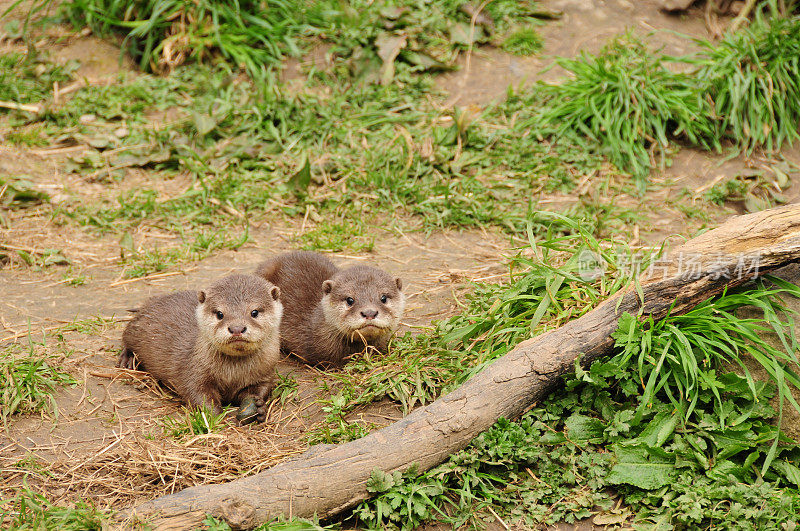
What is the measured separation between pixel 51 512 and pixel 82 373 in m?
1.22

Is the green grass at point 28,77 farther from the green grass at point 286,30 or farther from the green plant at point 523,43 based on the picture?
the green plant at point 523,43

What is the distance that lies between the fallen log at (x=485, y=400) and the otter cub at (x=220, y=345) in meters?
0.84

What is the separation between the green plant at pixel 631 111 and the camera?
6.36 meters

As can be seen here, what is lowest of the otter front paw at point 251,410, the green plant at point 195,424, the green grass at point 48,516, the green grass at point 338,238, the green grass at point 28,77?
the otter front paw at point 251,410

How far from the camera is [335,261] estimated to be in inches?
215

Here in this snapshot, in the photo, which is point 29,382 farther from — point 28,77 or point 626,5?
point 626,5

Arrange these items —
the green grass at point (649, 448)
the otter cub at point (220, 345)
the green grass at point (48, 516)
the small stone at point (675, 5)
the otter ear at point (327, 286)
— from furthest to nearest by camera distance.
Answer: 1. the small stone at point (675, 5)
2. the otter ear at point (327, 286)
3. the otter cub at point (220, 345)
4. the green grass at point (649, 448)
5. the green grass at point (48, 516)

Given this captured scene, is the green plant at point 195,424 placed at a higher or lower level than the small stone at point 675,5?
lower

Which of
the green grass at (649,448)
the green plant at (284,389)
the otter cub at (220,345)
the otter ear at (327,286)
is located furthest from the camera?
the otter ear at (327,286)

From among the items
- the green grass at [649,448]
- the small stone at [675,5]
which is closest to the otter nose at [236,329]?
the green grass at [649,448]

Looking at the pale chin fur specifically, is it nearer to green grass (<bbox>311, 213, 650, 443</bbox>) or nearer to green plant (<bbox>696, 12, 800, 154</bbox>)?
green grass (<bbox>311, 213, 650, 443</bbox>)

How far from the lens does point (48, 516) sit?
9.72ft

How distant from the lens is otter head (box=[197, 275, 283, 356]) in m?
3.79

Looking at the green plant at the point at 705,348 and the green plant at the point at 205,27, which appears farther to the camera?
the green plant at the point at 205,27
